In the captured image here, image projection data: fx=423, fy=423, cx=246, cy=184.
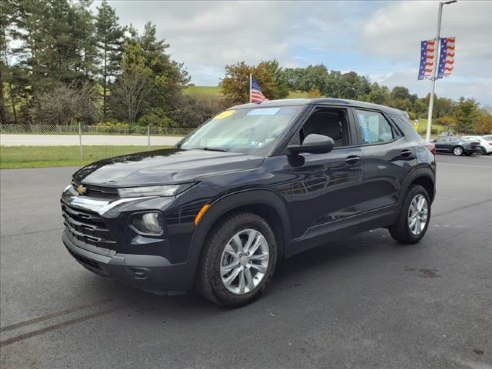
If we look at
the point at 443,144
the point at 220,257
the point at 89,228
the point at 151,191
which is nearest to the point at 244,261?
the point at 220,257

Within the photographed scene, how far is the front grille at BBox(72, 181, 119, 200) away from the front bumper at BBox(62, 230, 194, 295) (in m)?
0.40

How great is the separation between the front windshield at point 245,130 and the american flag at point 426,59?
86.2 feet

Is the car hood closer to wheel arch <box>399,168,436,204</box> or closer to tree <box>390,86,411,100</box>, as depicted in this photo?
wheel arch <box>399,168,436,204</box>

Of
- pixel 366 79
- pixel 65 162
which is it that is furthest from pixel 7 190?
pixel 366 79

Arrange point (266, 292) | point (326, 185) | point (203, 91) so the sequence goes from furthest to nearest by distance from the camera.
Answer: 1. point (203, 91)
2. point (326, 185)
3. point (266, 292)

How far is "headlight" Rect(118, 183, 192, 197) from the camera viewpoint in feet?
9.91

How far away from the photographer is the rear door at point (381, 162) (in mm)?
4547

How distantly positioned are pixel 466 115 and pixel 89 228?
76.1m

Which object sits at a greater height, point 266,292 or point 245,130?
point 245,130

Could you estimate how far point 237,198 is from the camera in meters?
3.30

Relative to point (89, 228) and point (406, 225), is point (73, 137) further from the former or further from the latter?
point (89, 228)

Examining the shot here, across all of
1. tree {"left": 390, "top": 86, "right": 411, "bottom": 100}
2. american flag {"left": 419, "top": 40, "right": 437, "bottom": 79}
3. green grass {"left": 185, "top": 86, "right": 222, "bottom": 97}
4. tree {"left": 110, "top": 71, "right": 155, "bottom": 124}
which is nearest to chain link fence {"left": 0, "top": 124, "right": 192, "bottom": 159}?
american flag {"left": 419, "top": 40, "right": 437, "bottom": 79}

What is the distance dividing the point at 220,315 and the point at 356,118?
2.58 meters

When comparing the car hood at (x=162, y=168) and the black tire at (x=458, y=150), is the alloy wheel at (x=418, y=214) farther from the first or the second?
the black tire at (x=458, y=150)
